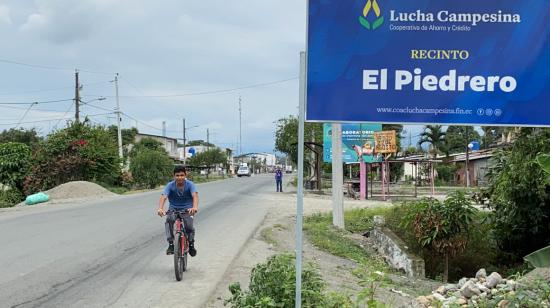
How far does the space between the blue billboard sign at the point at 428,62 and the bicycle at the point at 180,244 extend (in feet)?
14.9

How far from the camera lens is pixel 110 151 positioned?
37906 mm

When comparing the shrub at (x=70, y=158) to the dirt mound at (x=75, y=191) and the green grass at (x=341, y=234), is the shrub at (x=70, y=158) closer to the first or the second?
the dirt mound at (x=75, y=191)

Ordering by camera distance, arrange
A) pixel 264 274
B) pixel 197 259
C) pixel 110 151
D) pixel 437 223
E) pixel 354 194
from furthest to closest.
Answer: pixel 110 151 < pixel 354 194 < pixel 437 223 < pixel 197 259 < pixel 264 274

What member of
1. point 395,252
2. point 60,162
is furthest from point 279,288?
point 60,162

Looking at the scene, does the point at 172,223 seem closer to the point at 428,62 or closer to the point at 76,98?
the point at 428,62

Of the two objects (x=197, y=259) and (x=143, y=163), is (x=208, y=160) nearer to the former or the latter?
(x=143, y=163)

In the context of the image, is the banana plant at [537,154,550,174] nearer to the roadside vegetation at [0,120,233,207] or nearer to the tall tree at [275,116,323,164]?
the roadside vegetation at [0,120,233,207]

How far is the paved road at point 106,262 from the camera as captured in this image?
23.4 feet

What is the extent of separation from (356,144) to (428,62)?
101 feet

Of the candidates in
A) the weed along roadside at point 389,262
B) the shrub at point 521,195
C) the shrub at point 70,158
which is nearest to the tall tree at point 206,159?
the shrub at point 70,158

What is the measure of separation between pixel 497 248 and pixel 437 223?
3.23 metres

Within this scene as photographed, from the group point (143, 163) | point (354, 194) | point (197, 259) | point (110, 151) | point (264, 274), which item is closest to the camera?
point (264, 274)

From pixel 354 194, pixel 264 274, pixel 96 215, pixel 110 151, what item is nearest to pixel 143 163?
pixel 110 151

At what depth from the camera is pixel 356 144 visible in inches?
1364
